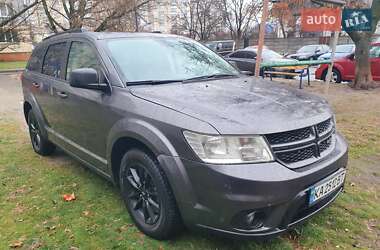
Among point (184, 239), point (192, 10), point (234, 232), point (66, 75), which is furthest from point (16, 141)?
point (192, 10)

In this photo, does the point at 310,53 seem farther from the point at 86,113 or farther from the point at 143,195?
the point at 143,195

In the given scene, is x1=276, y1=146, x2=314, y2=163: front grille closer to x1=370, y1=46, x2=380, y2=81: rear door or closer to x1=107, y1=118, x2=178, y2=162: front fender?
x1=107, y1=118, x2=178, y2=162: front fender

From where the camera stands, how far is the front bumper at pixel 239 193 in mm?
2227

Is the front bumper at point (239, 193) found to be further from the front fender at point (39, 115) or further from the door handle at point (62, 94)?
the front fender at point (39, 115)

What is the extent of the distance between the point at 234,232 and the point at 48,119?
3181 mm

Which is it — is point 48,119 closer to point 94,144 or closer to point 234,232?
point 94,144

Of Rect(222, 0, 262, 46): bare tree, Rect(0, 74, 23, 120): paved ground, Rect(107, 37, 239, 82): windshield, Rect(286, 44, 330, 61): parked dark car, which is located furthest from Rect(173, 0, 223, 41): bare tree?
Rect(107, 37, 239, 82): windshield

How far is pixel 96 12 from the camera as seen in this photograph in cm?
1973

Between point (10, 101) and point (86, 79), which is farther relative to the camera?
point (10, 101)

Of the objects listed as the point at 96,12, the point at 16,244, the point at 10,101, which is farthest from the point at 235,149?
the point at 96,12

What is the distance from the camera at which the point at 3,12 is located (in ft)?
64.7

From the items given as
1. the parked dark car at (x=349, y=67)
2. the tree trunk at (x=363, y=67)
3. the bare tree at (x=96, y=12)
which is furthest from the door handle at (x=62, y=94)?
the bare tree at (x=96, y=12)

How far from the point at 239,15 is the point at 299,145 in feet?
128

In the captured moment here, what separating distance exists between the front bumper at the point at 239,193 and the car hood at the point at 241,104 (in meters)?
0.28
